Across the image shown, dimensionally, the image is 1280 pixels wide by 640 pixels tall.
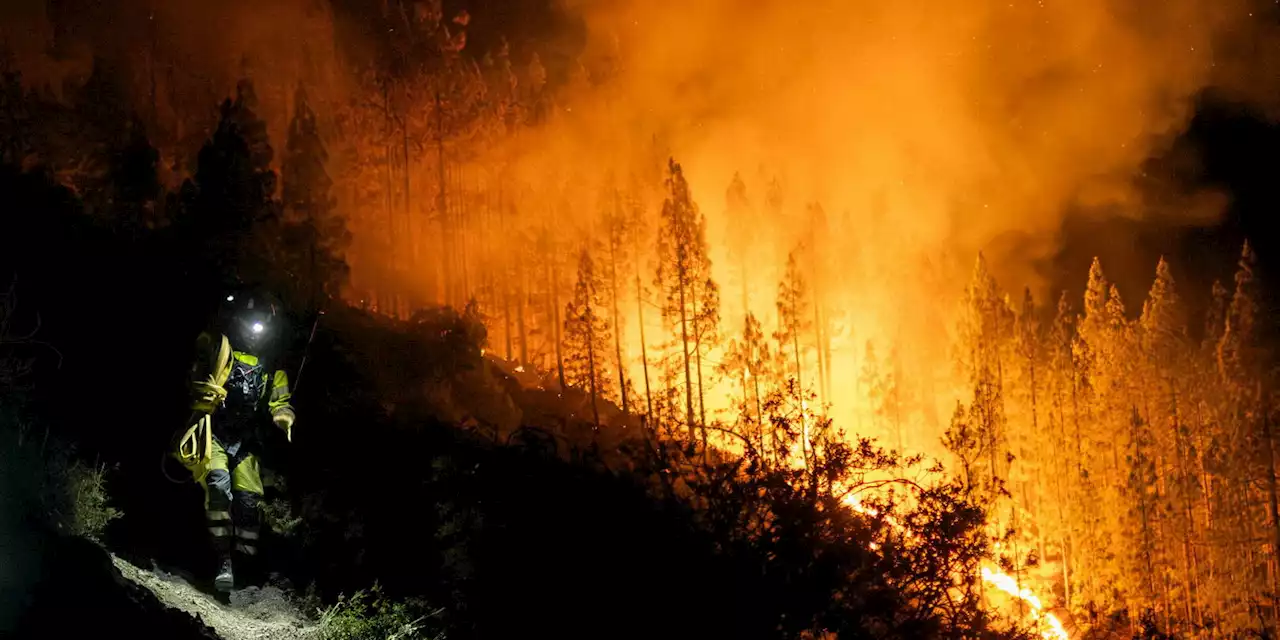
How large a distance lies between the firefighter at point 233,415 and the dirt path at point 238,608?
10.0 inches

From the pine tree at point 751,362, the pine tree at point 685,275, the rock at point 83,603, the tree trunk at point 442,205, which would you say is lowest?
the rock at point 83,603

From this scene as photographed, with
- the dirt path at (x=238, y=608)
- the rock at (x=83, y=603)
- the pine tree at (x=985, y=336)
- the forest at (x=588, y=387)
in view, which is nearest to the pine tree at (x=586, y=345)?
the forest at (x=588, y=387)

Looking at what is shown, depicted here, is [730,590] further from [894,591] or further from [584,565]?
[894,591]

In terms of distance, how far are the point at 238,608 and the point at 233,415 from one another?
2.17 m

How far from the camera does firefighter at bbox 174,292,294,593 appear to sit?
853 centimetres

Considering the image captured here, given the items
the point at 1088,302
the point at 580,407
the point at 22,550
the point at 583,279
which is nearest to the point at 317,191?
the point at 583,279

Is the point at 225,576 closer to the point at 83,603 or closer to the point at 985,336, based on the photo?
the point at 83,603

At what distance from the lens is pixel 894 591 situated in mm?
9602

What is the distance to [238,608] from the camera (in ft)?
29.9

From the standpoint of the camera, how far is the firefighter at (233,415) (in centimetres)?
853

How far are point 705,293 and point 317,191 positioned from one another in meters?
20.5

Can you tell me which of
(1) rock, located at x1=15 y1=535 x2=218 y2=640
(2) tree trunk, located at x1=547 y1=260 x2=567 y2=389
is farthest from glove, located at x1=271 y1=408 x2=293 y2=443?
(2) tree trunk, located at x1=547 y1=260 x2=567 y2=389

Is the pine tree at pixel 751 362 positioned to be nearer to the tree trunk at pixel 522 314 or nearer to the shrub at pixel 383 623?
the tree trunk at pixel 522 314

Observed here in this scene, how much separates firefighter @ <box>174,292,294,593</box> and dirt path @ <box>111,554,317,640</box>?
10.0 inches
